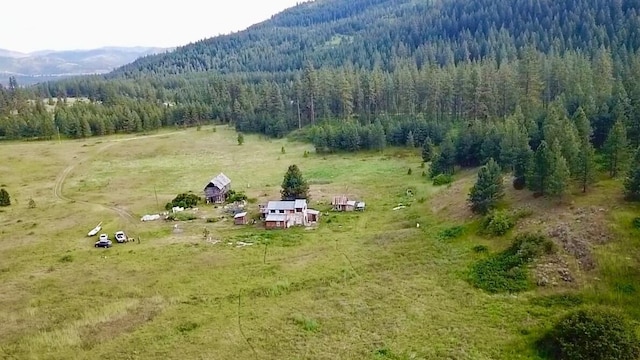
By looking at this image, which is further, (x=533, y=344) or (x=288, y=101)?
(x=288, y=101)

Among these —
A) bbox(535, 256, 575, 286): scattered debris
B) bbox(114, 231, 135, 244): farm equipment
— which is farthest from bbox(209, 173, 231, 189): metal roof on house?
bbox(535, 256, 575, 286): scattered debris

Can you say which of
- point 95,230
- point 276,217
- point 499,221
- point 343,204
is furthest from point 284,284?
point 95,230

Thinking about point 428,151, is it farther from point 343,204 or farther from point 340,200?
point 343,204

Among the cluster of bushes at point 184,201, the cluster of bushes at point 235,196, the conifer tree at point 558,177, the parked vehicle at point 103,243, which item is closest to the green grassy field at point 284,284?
the parked vehicle at point 103,243

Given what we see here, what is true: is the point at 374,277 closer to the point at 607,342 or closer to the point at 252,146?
the point at 607,342

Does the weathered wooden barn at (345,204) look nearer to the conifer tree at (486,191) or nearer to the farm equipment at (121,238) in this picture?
the conifer tree at (486,191)

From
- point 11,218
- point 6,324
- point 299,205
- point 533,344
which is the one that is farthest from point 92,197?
point 533,344
